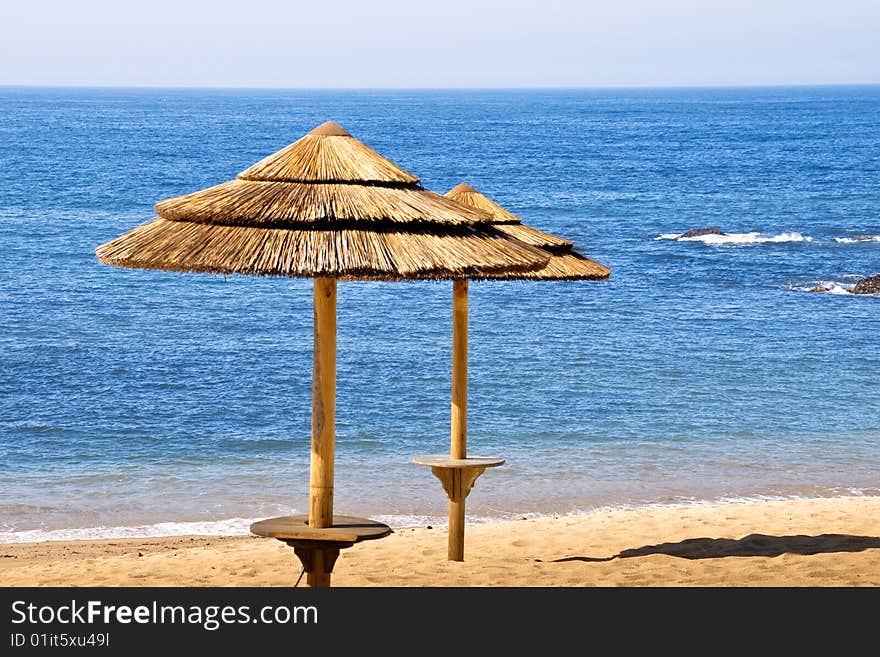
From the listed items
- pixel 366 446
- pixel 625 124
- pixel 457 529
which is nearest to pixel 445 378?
pixel 366 446

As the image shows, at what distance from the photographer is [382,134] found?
115750 mm

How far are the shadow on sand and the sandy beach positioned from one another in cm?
1

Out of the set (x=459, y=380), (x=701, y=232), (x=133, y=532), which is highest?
(x=701, y=232)

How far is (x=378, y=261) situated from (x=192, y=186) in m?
61.4

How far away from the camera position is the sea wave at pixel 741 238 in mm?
44250

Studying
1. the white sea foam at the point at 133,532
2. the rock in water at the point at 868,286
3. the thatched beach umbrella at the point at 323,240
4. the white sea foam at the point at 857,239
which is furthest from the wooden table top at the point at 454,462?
the white sea foam at the point at 857,239

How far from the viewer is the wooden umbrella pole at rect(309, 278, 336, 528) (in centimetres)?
841

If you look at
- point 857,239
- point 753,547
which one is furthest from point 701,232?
point 753,547

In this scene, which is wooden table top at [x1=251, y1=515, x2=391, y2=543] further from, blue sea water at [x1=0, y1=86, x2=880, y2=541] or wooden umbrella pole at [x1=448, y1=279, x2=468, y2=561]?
blue sea water at [x1=0, y1=86, x2=880, y2=541]

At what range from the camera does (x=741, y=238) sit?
45.1 meters

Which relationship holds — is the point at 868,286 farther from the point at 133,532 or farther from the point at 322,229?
the point at 322,229

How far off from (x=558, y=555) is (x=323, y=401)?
4.59 metres
